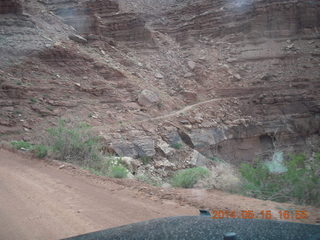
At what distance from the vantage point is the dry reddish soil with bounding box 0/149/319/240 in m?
3.38

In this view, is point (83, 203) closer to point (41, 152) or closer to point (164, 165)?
point (41, 152)

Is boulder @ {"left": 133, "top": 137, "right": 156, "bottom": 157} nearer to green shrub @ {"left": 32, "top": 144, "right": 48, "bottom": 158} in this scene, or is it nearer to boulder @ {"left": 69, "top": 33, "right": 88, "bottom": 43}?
green shrub @ {"left": 32, "top": 144, "right": 48, "bottom": 158}

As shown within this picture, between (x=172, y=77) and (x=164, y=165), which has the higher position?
(x=172, y=77)

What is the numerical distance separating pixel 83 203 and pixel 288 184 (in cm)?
359

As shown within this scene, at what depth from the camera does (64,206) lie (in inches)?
160

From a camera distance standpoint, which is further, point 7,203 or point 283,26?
point 283,26

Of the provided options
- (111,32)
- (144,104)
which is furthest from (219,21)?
(144,104)

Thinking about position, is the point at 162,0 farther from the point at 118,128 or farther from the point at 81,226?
the point at 81,226

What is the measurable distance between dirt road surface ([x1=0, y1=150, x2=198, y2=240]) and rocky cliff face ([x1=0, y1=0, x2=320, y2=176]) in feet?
18.1

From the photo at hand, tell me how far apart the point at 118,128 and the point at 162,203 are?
876cm

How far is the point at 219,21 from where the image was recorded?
24141mm

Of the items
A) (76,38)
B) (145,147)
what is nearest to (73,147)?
(145,147)

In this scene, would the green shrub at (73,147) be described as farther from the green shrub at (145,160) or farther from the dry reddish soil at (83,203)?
the green shrub at (145,160)
